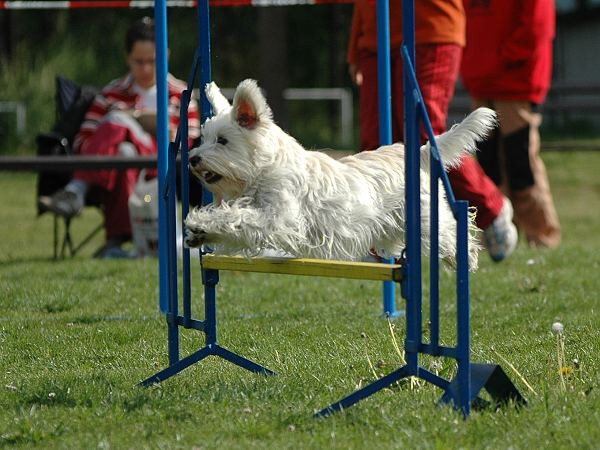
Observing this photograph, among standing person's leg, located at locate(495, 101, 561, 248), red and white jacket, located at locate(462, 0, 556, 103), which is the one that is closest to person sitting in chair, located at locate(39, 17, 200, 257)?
red and white jacket, located at locate(462, 0, 556, 103)

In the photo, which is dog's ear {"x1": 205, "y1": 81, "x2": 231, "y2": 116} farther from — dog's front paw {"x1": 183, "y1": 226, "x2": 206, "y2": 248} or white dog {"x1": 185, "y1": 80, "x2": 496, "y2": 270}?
dog's front paw {"x1": 183, "y1": 226, "x2": 206, "y2": 248}

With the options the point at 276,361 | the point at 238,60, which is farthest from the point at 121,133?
the point at 238,60

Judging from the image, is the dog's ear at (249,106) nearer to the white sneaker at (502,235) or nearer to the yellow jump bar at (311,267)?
the yellow jump bar at (311,267)

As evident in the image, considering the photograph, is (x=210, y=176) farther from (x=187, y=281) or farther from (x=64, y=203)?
(x=64, y=203)

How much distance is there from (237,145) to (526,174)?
504cm

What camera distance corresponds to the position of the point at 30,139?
19188 mm

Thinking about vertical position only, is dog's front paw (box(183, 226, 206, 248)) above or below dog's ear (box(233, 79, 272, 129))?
below

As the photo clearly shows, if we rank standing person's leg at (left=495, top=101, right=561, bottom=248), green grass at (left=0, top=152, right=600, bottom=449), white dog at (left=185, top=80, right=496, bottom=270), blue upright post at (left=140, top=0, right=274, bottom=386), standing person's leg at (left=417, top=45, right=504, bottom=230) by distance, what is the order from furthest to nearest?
standing person's leg at (left=495, top=101, right=561, bottom=248) < standing person's leg at (left=417, top=45, right=504, bottom=230) < blue upright post at (left=140, top=0, right=274, bottom=386) < white dog at (left=185, top=80, right=496, bottom=270) < green grass at (left=0, top=152, right=600, bottom=449)

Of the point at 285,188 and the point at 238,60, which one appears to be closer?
the point at 285,188

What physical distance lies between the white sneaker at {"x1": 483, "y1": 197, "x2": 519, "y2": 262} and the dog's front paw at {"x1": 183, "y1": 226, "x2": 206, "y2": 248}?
3.50 m

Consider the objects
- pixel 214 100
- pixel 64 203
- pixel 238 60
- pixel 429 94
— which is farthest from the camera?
pixel 238 60

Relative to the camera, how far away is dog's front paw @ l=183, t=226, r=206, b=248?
4211 mm

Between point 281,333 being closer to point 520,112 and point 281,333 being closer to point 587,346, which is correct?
point 587,346

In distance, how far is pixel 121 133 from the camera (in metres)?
9.37
